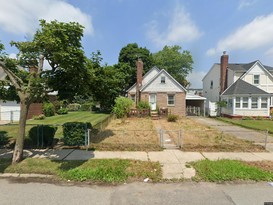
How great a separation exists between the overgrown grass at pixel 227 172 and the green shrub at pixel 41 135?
246 inches

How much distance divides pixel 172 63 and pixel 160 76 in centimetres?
3009

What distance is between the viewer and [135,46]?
4316 centimetres

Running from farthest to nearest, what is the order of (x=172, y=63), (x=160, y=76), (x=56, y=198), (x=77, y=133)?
(x=172, y=63) < (x=160, y=76) < (x=77, y=133) < (x=56, y=198)

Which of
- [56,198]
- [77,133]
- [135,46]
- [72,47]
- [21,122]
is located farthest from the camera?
[135,46]

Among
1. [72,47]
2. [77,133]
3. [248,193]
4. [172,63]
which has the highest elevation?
[172,63]

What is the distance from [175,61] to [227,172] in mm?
50854

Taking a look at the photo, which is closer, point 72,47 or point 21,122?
point 72,47

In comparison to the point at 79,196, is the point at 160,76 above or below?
above

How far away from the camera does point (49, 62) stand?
274 inches

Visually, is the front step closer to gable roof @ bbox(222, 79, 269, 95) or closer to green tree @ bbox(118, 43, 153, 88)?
gable roof @ bbox(222, 79, 269, 95)

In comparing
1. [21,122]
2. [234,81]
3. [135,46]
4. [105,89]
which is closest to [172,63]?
[135,46]

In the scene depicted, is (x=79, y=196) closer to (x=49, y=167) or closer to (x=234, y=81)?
(x=49, y=167)

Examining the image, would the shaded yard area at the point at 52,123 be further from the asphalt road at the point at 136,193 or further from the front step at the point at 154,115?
the front step at the point at 154,115

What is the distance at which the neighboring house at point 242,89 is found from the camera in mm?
24234
